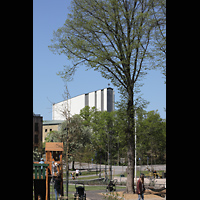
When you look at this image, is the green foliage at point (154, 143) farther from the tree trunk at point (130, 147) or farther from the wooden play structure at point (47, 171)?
the wooden play structure at point (47, 171)

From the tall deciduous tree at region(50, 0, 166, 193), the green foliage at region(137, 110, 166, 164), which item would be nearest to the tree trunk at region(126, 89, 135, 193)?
the tall deciduous tree at region(50, 0, 166, 193)

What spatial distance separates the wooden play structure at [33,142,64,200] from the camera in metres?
10.6

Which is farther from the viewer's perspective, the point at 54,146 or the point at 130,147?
the point at 130,147

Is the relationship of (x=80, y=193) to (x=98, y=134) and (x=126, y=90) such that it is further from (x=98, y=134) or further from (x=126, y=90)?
(x=98, y=134)

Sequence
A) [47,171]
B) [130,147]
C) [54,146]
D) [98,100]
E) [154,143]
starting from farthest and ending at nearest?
[98,100], [154,143], [130,147], [54,146], [47,171]

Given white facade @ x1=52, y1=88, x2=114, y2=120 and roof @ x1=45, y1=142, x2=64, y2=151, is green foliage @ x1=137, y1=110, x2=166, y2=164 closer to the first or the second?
white facade @ x1=52, y1=88, x2=114, y2=120

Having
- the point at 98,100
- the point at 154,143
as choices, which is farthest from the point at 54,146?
the point at 98,100

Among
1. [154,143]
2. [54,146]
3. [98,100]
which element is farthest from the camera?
[98,100]

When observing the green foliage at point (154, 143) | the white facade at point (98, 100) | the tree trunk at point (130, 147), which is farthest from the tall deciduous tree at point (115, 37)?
the white facade at point (98, 100)

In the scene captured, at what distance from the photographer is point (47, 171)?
11.0 m

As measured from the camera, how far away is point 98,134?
47125mm

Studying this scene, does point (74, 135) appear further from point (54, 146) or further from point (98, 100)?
point (98, 100)
